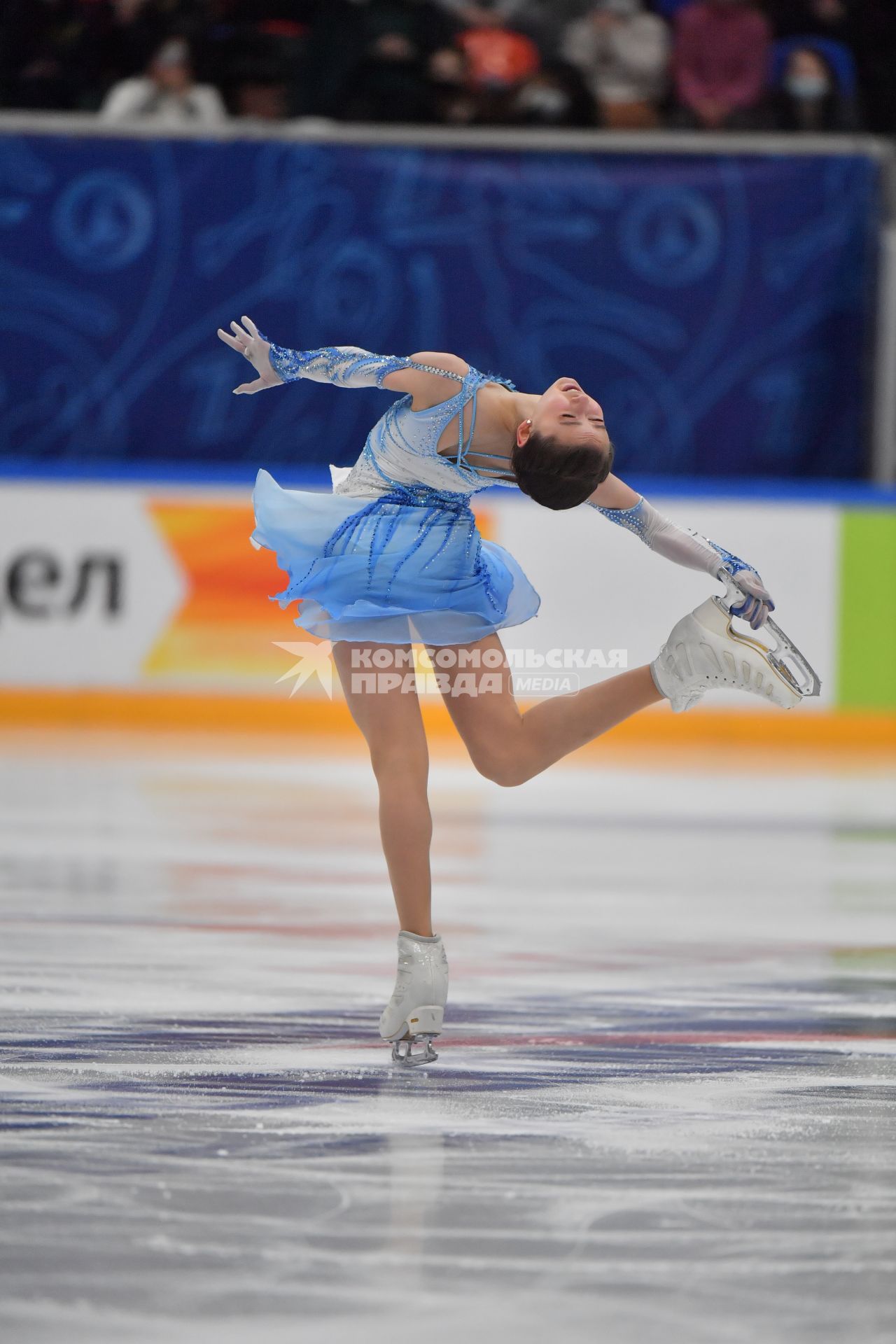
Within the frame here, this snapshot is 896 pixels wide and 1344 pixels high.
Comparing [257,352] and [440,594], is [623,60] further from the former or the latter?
[440,594]

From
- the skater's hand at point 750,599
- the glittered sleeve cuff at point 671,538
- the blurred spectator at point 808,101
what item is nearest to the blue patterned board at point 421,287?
the blurred spectator at point 808,101

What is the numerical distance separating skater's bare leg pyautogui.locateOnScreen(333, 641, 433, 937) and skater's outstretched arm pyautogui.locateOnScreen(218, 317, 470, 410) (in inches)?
15.7

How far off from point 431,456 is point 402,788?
1.67 ft

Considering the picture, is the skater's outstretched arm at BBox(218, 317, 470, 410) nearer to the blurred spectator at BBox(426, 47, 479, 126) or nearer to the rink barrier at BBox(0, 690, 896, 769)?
the rink barrier at BBox(0, 690, 896, 769)

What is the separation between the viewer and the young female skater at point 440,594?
2797 mm

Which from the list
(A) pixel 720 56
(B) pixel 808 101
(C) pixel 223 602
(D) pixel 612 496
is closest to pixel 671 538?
(D) pixel 612 496

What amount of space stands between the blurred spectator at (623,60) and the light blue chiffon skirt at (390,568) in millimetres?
5935

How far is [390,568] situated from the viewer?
285 cm

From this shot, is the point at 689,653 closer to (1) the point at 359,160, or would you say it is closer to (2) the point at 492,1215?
(2) the point at 492,1215
